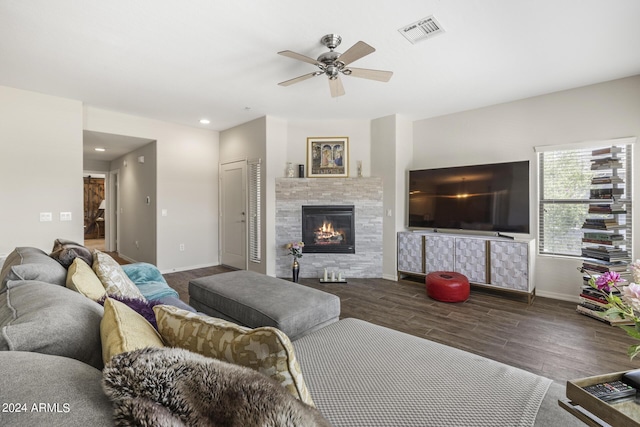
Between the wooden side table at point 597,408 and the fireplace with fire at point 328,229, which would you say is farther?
the fireplace with fire at point 328,229

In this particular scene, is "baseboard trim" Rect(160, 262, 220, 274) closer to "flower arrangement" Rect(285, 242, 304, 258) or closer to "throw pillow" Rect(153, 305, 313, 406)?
"flower arrangement" Rect(285, 242, 304, 258)

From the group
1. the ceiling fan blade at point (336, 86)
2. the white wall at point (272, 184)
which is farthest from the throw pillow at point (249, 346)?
the white wall at point (272, 184)

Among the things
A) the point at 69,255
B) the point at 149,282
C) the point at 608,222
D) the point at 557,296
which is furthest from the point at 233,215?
the point at 608,222

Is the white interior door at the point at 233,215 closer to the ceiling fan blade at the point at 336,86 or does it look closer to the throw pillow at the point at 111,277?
the ceiling fan blade at the point at 336,86

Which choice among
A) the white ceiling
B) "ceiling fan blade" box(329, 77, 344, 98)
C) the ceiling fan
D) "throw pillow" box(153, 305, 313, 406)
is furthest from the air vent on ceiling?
"throw pillow" box(153, 305, 313, 406)

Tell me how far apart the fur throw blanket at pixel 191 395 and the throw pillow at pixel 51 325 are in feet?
1.20

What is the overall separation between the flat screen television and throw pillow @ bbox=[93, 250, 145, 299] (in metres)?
4.09

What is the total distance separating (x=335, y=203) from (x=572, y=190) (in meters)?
3.21

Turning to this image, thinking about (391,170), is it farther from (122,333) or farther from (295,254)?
(122,333)

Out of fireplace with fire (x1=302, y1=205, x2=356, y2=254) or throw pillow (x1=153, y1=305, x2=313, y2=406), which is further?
fireplace with fire (x1=302, y1=205, x2=356, y2=254)

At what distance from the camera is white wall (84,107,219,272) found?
500cm

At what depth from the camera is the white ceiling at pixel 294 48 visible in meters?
2.18

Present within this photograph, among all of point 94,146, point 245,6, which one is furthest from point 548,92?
point 94,146

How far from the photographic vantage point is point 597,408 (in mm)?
838
